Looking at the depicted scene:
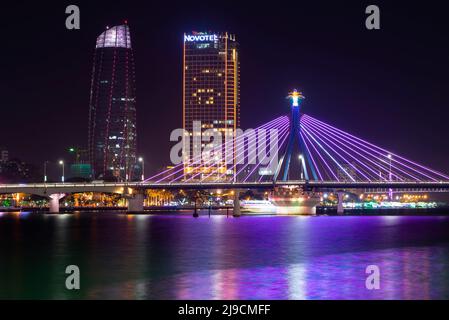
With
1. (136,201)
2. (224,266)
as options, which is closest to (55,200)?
(136,201)

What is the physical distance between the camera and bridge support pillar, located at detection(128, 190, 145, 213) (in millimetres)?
132875

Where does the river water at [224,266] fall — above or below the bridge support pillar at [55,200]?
below

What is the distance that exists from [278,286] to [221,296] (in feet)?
12.5

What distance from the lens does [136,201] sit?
13688 cm

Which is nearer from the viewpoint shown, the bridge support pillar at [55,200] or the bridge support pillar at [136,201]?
the bridge support pillar at [136,201]

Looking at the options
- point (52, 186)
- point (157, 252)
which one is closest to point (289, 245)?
point (157, 252)

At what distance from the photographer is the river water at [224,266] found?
96.3 feet

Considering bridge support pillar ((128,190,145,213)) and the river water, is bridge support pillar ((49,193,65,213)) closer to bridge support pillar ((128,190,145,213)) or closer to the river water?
bridge support pillar ((128,190,145,213))

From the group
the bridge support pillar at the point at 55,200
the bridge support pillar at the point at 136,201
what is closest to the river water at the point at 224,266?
the bridge support pillar at the point at 136,201

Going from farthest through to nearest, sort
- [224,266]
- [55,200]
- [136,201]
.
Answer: [55,200] → [136,201] → [224,266]

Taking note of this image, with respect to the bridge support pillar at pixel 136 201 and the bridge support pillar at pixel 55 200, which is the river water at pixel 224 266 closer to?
the bridge support pillar at pixel 136 201

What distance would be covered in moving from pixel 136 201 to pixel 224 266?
9879 centimetres

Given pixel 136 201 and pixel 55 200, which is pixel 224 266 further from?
pixel 55 200

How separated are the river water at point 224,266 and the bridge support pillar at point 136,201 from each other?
2611 inches
